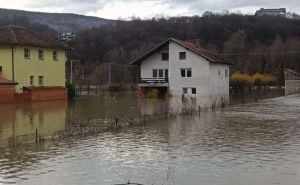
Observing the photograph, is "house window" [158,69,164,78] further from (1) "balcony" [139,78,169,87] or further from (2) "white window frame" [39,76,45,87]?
(2) "white window frame" [39,76,45,87]

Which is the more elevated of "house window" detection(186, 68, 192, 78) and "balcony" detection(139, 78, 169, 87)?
"house window" detection(186, 68, 192, 78)

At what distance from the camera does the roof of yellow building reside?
45031 mm

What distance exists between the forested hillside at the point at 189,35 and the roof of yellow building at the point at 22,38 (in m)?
66.6

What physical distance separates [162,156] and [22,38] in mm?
34692

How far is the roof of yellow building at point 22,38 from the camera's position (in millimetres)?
45031

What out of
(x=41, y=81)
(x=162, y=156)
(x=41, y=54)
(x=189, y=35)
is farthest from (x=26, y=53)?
(x=189, y=35)

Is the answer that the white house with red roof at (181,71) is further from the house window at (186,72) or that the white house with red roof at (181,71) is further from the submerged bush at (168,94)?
the submerged bush at (168,94)

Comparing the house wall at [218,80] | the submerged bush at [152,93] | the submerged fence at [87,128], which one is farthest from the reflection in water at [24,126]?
the house wall at [218,80]

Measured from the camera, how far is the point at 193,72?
183ft

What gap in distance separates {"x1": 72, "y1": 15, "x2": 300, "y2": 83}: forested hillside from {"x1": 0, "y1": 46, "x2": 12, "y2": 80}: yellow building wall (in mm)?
71063

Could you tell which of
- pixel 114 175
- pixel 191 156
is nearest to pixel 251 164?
pixel 191 156

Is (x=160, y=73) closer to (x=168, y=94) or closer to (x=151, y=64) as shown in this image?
(x=151, y=64)

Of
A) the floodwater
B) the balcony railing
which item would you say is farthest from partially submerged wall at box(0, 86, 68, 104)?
the floodwater

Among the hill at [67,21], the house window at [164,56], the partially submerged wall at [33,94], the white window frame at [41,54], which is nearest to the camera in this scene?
the partially submerged wall at [33,94]
